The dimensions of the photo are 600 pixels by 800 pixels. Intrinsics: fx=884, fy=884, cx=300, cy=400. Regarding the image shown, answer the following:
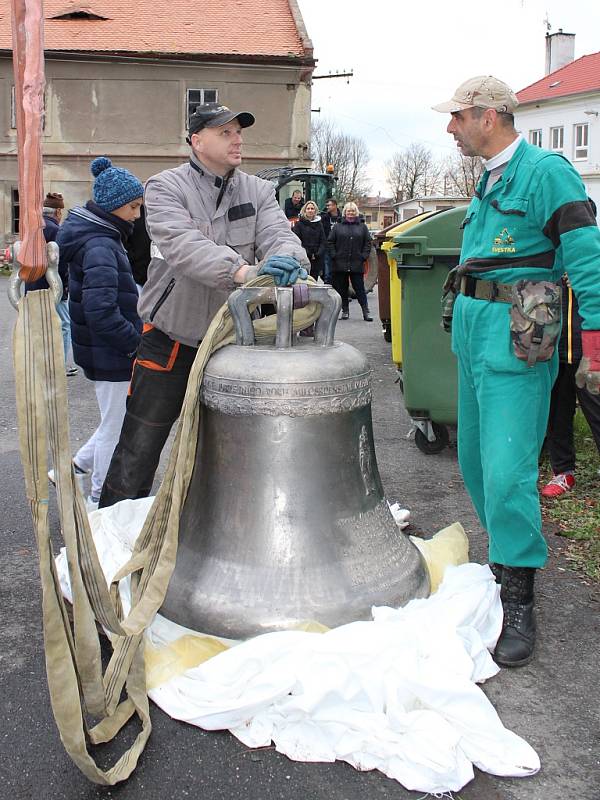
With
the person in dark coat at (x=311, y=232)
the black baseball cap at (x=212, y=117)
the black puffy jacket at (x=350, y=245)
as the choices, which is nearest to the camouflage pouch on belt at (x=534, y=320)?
the black baseball cap at (x=212, y=117)

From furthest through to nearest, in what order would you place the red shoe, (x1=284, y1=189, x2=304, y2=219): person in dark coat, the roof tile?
the roof tile → (x1=284, y1=189, x2=304, y2=219): person in dark coat → the red shoe

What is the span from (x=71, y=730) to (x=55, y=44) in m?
29.5

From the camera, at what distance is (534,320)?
3062mm

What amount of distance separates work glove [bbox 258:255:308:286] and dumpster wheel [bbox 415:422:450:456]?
3182 mm

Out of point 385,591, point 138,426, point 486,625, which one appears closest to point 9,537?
point 138,426

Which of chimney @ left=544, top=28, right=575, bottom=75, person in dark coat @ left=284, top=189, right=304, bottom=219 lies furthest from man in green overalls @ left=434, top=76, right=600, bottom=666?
chimney @ left=544, top=28, right=575, bottom=75

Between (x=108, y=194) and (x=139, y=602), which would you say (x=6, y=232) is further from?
(x=139, y=602)

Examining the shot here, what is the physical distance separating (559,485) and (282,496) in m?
2.56

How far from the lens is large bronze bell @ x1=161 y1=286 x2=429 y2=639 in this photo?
3045 millimetres

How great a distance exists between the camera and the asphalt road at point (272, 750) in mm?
2475

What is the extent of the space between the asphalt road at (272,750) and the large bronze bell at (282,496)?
0.47 metres

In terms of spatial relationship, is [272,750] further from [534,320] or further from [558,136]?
[558,136]

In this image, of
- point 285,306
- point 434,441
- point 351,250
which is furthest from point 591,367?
point 351,250

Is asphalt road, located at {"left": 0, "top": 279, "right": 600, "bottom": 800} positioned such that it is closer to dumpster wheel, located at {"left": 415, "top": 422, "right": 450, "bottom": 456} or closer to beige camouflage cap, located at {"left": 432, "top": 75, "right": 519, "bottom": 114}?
dumpster wheel, located at {"left": 415, "top": 422, "right": 450, "bottom": 456}
